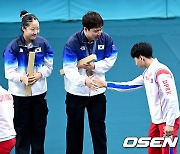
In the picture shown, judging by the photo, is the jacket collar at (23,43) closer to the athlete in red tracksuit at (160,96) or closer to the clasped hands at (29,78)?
the clasped hands at (29,78)

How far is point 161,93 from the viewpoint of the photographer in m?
5.27

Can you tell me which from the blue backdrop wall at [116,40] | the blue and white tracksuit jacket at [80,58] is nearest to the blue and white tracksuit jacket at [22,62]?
the blue and white tracksuit jacket at [80,58]

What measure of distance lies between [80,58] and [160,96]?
1059 millimetres

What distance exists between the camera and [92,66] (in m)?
5.81

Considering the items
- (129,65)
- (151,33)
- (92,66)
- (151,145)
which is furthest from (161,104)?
(151,33)

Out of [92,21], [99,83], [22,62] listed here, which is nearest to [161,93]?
[99,83]

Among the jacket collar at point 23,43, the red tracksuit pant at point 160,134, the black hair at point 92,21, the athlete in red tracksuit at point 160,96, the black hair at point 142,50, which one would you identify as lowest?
the red tracksuit pant at point 160,134

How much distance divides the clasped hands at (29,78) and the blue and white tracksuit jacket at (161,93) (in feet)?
3.86

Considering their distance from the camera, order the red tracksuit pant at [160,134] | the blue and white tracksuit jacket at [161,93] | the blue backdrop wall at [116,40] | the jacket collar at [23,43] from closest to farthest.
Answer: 1. the blue and white tracksuit jacket at [161,93]
2. the red tracksuit pant at [160,134]
3. the jacket collar at [23,43]
4. the blue backdrop wall at [116,40]

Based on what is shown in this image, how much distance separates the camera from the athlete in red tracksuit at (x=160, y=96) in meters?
5.19

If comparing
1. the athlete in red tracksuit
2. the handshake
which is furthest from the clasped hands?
the athlete in red tracksuit

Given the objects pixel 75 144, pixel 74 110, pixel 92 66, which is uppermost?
pixel 92 66

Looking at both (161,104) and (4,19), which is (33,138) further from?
(4,19)

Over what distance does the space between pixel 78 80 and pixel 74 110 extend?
1.36 ft
